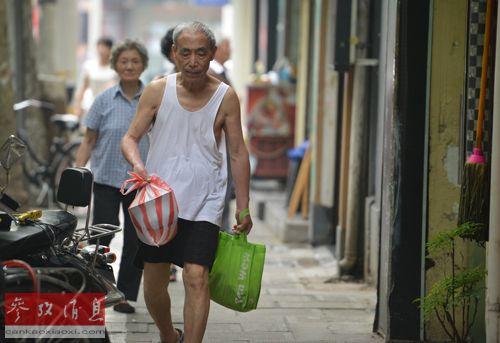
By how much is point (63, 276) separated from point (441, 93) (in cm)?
270

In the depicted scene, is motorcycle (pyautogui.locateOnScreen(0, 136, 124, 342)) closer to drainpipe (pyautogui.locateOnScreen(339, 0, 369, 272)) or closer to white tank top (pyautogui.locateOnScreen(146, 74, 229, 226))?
white tank top (pyautogui.locateOnScreen(146, 74, 229, 226))

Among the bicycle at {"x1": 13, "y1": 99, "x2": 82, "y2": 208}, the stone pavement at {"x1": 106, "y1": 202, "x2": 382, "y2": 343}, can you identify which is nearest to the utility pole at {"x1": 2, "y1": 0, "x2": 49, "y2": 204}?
the bicycle at {"x1": 13, "y1": 99, "x2": 82, "y2": 208}

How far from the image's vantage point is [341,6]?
9.46m

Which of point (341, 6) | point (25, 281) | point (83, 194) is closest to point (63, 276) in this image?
point (25, 281)

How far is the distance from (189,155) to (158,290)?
800 millimetres

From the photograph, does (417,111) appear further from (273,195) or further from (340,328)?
(273,195)

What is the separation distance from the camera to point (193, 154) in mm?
5988

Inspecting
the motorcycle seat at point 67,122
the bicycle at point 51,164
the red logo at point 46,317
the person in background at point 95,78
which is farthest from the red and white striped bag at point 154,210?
the person in background at point 95,78

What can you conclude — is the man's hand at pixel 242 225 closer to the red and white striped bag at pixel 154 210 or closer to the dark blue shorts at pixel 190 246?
the dark blue shorts at pixel 190 246

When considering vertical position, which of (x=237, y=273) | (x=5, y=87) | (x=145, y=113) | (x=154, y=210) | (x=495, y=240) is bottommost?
(x=237, y=273)

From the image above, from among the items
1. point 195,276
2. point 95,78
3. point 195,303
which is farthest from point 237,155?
point 95,78

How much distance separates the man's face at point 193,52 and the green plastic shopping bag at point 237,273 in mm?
879

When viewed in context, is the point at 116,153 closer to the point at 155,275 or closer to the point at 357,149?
the point at 155,275

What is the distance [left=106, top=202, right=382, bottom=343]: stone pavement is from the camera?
7246mm
